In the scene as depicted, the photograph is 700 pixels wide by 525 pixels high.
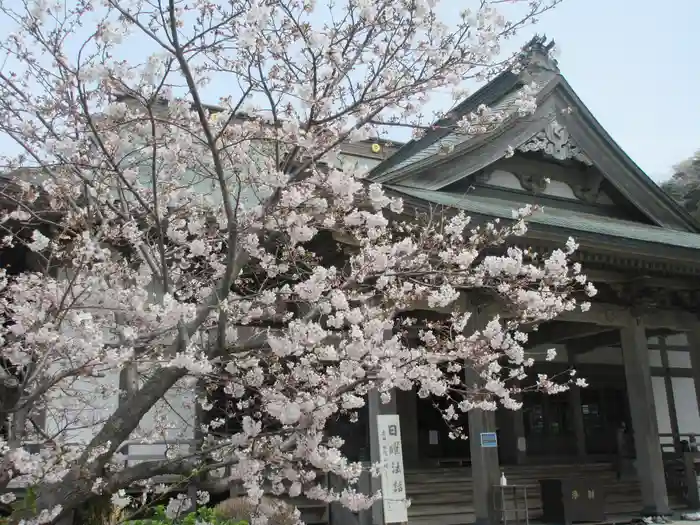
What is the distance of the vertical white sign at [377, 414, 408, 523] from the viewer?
7047mm

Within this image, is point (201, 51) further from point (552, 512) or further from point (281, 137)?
point (552, 512)

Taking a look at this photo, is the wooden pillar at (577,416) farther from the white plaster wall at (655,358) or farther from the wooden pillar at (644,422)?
the wooden pillar at (644,422)

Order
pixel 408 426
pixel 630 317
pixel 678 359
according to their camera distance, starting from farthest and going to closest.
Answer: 1. pixel 678 359
2. pixel 408 426
3. pixel 630 317

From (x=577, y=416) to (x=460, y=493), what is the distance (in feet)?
16.6

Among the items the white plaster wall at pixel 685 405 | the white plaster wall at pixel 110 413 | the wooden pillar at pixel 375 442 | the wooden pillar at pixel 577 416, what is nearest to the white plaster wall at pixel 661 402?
the white plaster wall at pixel 685 405

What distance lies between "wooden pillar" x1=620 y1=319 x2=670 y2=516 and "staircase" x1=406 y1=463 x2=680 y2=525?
2.14 ft

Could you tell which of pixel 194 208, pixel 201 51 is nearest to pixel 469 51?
pixel 201 51

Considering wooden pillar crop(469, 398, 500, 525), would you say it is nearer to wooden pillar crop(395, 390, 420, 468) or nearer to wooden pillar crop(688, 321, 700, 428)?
wooden pillar crop(395, 390, 420, 468)

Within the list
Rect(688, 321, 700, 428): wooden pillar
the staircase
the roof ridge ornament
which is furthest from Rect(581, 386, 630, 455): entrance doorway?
the roof ridge ornament

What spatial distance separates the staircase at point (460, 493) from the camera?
9227 mm

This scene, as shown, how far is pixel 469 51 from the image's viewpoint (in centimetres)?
432

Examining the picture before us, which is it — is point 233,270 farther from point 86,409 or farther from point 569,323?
point 569,323

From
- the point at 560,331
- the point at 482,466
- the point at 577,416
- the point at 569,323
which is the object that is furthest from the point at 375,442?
the point at 577,416

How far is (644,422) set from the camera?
31.6ft
